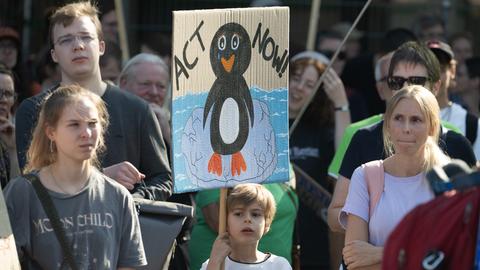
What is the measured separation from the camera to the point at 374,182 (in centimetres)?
624

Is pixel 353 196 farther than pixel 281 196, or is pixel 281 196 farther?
pixel 281 196

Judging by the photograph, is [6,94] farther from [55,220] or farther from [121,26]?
[55,220]

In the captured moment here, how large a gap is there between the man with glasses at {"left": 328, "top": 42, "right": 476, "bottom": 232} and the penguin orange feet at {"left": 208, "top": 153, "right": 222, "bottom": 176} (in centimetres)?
69

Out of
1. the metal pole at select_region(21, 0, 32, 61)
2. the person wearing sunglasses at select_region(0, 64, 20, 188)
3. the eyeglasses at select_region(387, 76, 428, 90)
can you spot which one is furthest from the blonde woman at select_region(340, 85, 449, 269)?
the metal pole at select_region(21, 0, 32, 61)

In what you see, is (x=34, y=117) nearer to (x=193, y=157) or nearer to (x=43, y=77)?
(x=193, y=157)

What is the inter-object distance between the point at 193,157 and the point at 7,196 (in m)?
0.88

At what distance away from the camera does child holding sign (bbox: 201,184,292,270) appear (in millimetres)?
6828

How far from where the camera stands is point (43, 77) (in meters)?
9.95

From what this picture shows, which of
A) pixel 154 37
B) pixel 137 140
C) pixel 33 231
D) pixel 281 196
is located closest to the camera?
pixel 33 231

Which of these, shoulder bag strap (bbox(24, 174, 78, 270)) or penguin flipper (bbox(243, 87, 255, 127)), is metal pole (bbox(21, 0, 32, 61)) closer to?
penguin flipper (bbox(243, 87, 255, 127))

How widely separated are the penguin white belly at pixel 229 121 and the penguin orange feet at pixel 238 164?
7 cm

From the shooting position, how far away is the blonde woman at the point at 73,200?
19.5 feet

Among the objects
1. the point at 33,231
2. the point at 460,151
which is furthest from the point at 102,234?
the point at 460,151

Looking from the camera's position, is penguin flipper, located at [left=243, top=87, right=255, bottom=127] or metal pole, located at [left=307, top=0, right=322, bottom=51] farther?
metal pole, located at [left=307, top=0, right=322, bottom=51]
